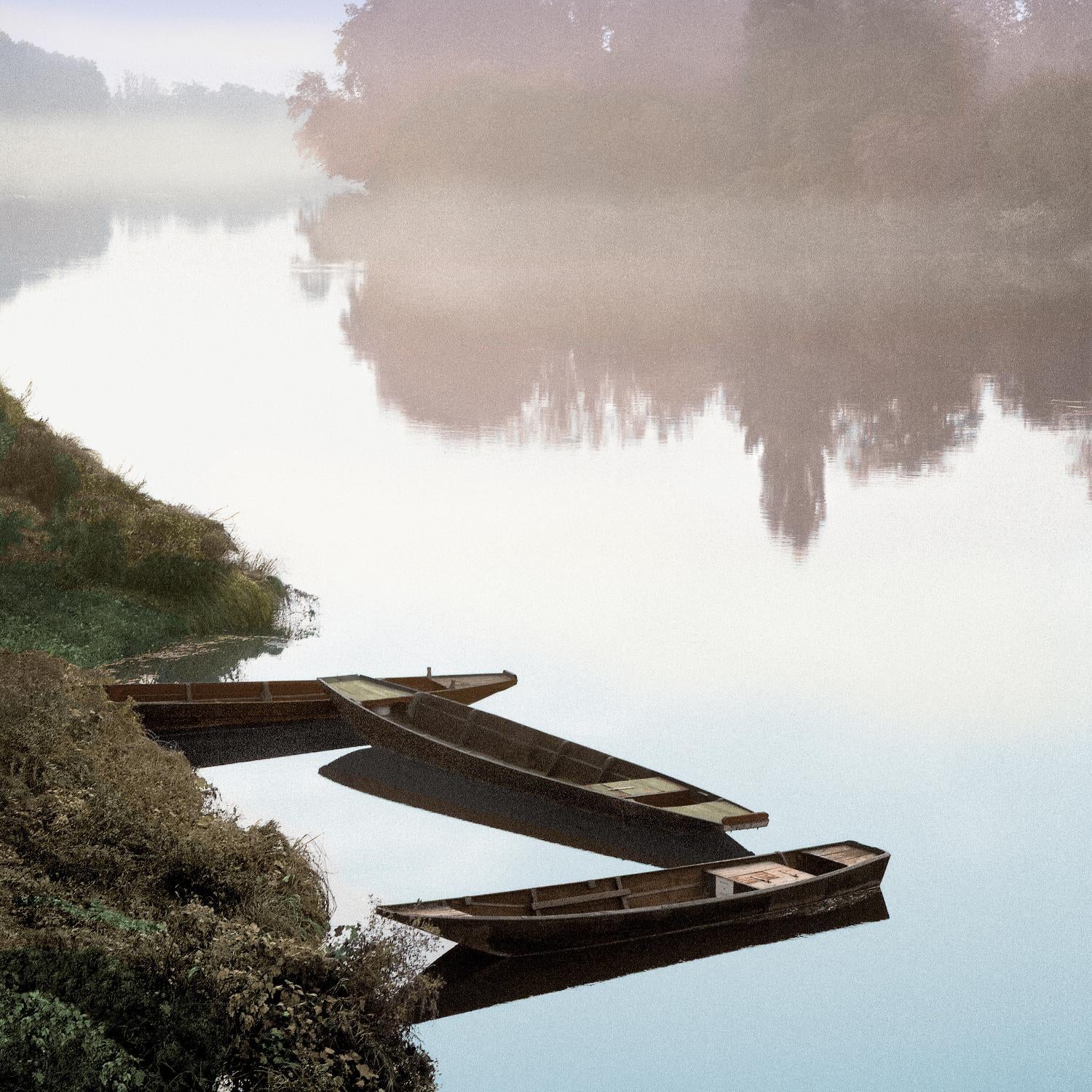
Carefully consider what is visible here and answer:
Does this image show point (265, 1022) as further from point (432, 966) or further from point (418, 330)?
point (418, 330)

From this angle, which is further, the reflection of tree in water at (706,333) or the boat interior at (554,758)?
the reflection of tree in water at (706,333)

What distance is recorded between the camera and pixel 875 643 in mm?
24453

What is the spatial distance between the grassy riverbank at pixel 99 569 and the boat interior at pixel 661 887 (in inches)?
391

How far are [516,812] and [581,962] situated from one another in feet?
12.5

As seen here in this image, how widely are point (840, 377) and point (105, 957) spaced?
49.6m

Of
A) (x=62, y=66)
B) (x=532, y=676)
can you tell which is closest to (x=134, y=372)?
(x=532, y=676)

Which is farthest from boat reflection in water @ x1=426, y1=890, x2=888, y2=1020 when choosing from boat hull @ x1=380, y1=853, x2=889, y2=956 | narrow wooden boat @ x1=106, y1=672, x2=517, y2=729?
narrow wooden boat @ x1=106, y1=672, x2=517, y2=729

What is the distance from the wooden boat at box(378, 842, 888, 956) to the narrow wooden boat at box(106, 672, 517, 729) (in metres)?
5.37

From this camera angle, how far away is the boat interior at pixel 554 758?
16.3m

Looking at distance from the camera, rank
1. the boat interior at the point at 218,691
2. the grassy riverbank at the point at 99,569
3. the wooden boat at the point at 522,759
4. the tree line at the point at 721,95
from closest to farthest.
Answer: the wooden boat at the point at 522,759 → the boat interior at the point at 218,691 → the grassy riverbank at the point at 99,569 → the tree line at the point at 721,95

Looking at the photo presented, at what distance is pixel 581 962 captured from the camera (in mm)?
13414

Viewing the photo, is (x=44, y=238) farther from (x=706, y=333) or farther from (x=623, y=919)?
(x=623, y=919)

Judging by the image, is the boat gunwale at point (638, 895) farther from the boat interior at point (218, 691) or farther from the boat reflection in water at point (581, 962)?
the boat interior at point (218, 691)

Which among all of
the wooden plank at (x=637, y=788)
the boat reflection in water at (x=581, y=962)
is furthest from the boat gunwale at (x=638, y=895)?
the wooden plank at (x=637, y=788)
